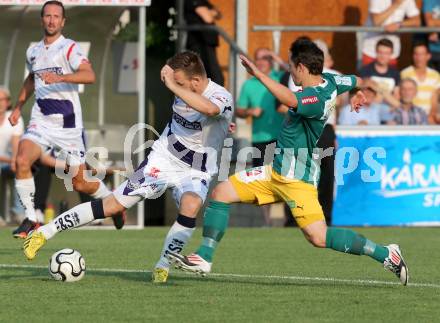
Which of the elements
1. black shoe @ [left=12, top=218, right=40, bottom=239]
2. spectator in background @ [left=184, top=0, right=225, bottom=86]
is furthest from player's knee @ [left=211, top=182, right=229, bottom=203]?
spectator in background @ [left=184, top=0, right=225, bottom=86]

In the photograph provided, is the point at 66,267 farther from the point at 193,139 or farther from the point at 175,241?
the point at 193,139

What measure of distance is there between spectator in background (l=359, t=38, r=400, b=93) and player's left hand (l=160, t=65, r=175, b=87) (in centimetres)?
850

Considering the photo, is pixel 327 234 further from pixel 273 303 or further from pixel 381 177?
pixel 381 177

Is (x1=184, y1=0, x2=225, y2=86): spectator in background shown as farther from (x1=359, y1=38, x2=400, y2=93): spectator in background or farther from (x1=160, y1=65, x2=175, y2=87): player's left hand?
(x1=160, y1=65, x2=175, y2=87): player's left hand

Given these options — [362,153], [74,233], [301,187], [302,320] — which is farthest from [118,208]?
[362,153]

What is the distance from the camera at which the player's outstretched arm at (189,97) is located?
887 cm

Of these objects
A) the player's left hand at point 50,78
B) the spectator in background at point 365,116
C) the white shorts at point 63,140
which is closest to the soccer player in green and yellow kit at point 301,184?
the player's left hand at point 50,78

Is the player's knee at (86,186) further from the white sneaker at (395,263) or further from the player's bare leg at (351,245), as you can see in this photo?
the white sneaker at (395,263)

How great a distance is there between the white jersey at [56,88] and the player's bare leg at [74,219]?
300cm

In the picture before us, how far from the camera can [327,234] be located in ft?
29.6

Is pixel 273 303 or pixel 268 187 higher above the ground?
pixel 268 187

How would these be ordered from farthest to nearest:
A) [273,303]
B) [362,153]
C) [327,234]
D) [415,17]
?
[415,17] < [362,153] < [327,234] < [273,303]

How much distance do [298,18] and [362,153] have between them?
3373mm

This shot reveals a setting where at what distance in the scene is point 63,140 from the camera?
42.2 ft
